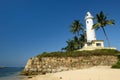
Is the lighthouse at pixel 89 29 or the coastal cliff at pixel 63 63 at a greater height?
the lighthouse at pixel 89 29

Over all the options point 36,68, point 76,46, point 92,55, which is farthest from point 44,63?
point 76,46

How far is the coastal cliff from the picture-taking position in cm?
4066

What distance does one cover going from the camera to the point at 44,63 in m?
42.0

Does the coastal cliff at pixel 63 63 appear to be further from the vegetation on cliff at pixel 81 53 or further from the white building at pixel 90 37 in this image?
the white building at pixel 90 37

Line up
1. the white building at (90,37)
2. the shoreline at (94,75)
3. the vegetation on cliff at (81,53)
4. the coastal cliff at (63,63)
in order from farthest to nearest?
the white building at (90,37) < the vegetation on cliff at (81,53) < the coastal cliff at (63,63) < the shoreline at (94,75)

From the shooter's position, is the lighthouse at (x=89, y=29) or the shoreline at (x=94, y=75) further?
the lighthouse at (x=89, y=29)

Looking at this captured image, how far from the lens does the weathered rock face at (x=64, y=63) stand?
40688 millimetres

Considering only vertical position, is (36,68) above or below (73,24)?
below

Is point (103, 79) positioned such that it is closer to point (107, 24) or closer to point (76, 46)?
point (107, 24)

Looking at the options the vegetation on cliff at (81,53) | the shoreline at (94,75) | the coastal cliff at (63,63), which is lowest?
the shoreline at (94,75)

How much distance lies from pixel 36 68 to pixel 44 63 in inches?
76.3

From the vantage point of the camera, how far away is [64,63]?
41500 millimetres

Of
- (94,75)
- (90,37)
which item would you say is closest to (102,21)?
(90,37)

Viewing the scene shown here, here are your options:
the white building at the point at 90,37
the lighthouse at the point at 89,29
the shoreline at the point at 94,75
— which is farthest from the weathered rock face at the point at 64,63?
the shoreline at the point at 94,75
